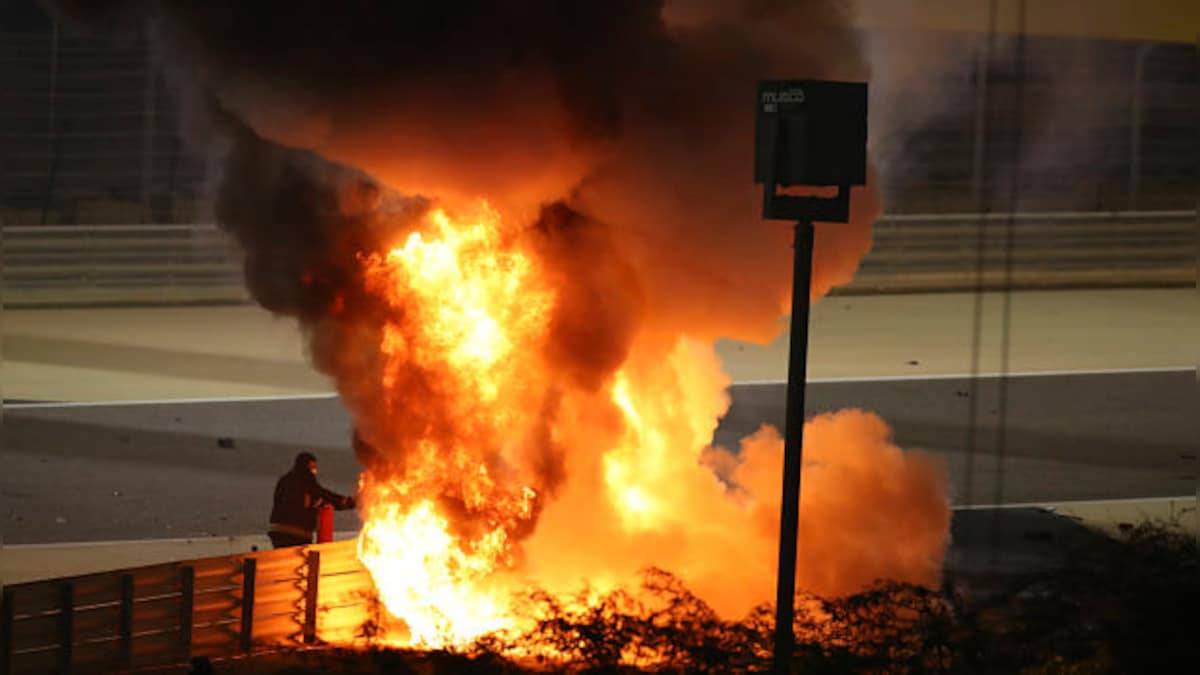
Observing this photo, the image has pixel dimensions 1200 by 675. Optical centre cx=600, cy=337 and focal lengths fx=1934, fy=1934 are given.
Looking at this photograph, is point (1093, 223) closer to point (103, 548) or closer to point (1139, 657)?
point (103, 548)

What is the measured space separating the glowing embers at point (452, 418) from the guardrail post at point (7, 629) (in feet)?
5.94

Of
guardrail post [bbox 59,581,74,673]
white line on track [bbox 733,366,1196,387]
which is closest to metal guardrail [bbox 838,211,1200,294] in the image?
white line on track [bbox 733,366,1196,387]

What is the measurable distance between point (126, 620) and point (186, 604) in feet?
1.05

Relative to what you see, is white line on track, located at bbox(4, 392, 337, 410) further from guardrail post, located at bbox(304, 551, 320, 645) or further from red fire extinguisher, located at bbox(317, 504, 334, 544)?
guardrail post, located at bbox(304, 551, 320, 645)

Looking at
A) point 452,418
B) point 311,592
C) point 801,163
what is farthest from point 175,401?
point 801,163

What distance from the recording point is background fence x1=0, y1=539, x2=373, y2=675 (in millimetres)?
8859

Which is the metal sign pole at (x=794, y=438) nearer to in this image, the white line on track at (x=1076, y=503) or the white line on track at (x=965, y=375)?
the white line on track at (x=1076, y=503)

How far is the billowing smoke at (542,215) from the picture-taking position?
966 cm

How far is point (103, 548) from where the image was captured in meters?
12.1

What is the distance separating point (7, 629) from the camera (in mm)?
8758

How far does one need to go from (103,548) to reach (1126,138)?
12229 millimetres

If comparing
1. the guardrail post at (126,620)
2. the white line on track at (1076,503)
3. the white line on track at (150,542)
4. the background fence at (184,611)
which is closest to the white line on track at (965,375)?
the white line on track at (1076,503)

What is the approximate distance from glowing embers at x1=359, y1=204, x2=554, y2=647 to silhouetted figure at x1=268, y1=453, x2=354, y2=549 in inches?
38.9

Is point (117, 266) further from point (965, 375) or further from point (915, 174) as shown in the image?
point (965, 375)
